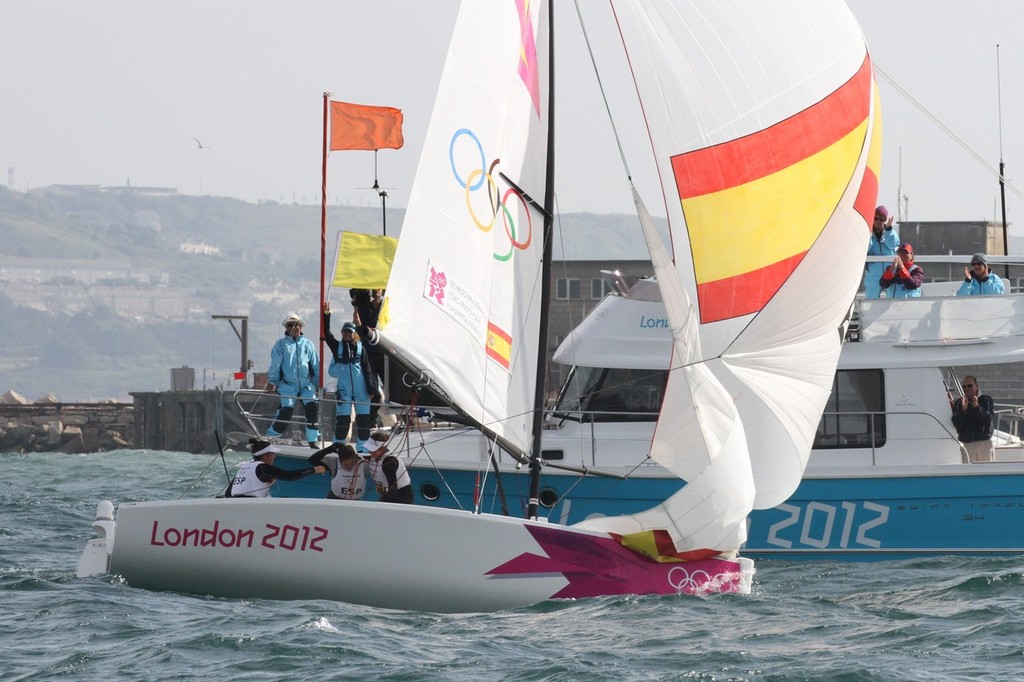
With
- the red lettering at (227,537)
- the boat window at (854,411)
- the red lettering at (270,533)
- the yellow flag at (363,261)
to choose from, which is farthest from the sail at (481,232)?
the boat window at (854,411)

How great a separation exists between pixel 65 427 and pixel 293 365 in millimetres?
41300

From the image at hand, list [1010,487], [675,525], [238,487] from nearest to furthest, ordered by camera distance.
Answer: [675,525], [238,487], [1010,487]

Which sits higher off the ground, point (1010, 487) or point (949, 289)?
point (949, 289)

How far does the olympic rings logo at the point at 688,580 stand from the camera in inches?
464

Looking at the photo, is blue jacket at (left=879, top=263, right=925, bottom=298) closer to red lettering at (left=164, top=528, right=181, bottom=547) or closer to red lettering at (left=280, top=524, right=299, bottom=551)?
red lettering at (left=280, top=524, right=299, bottom=551)

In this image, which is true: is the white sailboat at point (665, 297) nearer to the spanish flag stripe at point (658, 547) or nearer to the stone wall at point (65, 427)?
the spanish flag stripe at point (658, 547)

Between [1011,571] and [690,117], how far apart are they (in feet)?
15.5

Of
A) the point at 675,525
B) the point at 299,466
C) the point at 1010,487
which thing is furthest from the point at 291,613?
the point at 1010,487


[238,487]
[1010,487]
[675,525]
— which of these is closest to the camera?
[675,525]

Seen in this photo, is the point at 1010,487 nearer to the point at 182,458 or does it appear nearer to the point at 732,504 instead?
the point at 732,504

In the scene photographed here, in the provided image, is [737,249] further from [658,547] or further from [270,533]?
[270,533]

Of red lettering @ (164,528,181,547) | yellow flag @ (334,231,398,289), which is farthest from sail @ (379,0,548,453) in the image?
yellow flag @ (334,231,398,289)

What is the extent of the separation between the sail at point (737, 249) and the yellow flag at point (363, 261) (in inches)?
154

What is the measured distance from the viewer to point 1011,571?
508 inches
